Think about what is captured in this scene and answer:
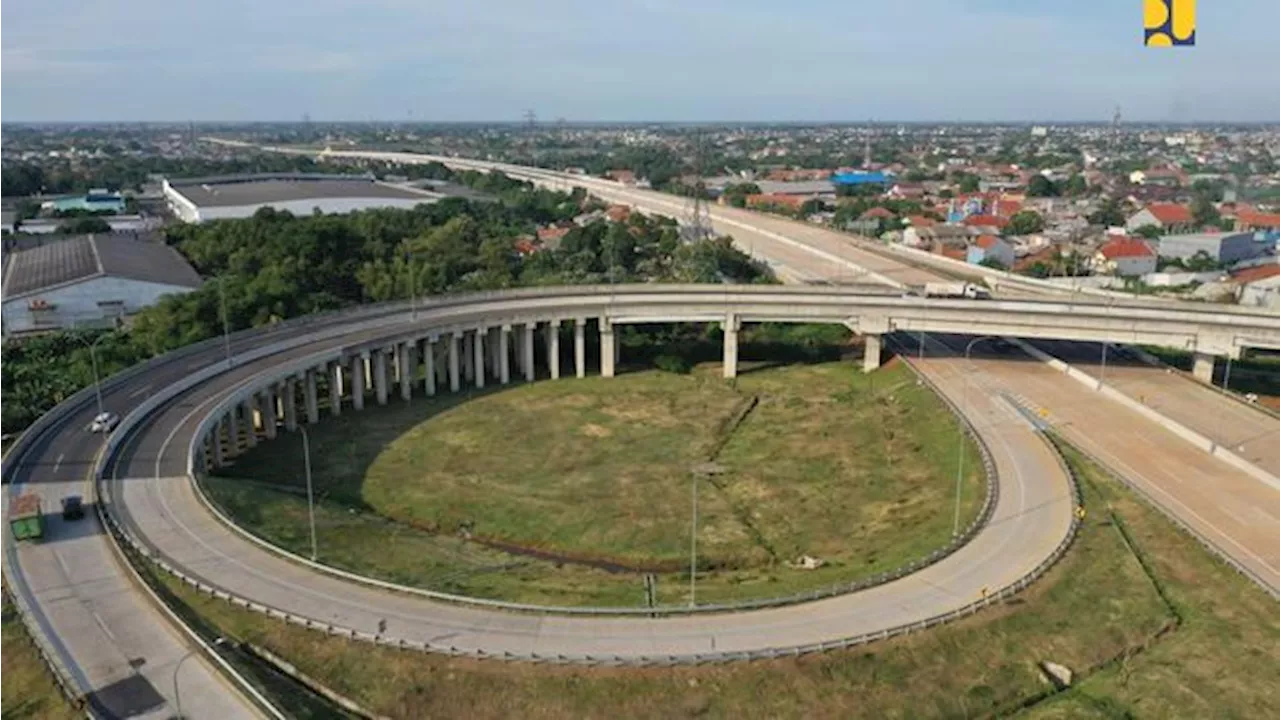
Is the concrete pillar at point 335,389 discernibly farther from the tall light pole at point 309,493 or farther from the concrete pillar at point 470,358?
the concrete pillar at point 470,358

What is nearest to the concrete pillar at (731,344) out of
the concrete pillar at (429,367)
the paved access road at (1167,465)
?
the paved access road at (1167,465)

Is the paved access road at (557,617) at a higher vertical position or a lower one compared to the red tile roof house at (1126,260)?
lower

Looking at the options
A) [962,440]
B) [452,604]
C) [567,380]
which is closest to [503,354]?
[567,380]

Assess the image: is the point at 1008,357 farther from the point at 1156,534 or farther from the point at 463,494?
the point at 463,494

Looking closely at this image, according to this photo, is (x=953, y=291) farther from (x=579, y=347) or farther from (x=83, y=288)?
(x=83, y=288)

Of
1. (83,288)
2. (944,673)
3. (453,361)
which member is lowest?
(944,673)

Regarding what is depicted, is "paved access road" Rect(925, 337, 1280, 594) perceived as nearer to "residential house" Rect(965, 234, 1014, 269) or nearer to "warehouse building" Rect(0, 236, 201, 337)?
"residential house" Rect(965, 234, 1014, 269)
